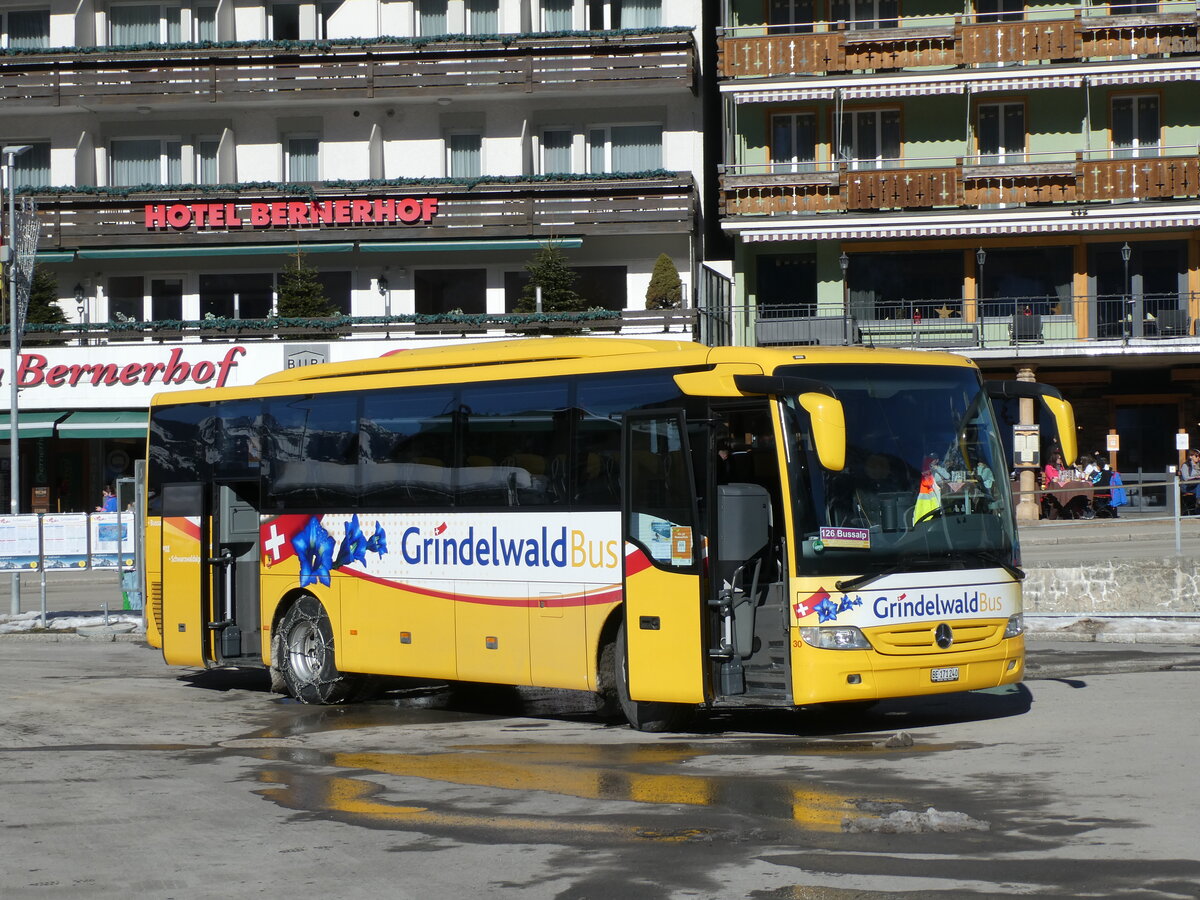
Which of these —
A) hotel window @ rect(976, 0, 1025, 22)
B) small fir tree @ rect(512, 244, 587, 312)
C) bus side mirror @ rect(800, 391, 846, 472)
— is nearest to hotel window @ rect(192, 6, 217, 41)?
small fir tree @ rect(512, 244, 587, 312)

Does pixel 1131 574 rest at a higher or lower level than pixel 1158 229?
lower

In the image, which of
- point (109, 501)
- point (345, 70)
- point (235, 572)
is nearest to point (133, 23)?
point (345, 70)

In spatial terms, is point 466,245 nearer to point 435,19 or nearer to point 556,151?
point 556,151

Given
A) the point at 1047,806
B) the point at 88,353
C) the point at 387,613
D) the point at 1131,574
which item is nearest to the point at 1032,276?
the point at 1131,574

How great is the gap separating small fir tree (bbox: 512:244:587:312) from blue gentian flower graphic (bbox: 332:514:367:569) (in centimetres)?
2326

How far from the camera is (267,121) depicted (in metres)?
42.9

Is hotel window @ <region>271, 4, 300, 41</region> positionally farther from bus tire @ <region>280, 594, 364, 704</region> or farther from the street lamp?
bus tire @ <region>280, 594, 364, 704</region>

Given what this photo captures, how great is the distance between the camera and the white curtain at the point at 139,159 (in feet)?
143

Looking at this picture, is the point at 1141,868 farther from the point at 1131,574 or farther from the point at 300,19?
the point at 300,19

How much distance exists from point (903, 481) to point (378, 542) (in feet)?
17.7

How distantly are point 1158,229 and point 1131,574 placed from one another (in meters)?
18.9

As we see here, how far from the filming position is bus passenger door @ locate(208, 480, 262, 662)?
59.0ft

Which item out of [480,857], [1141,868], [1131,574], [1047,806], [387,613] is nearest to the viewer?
[1141,868]

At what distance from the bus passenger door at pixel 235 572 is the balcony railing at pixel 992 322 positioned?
23.6m
